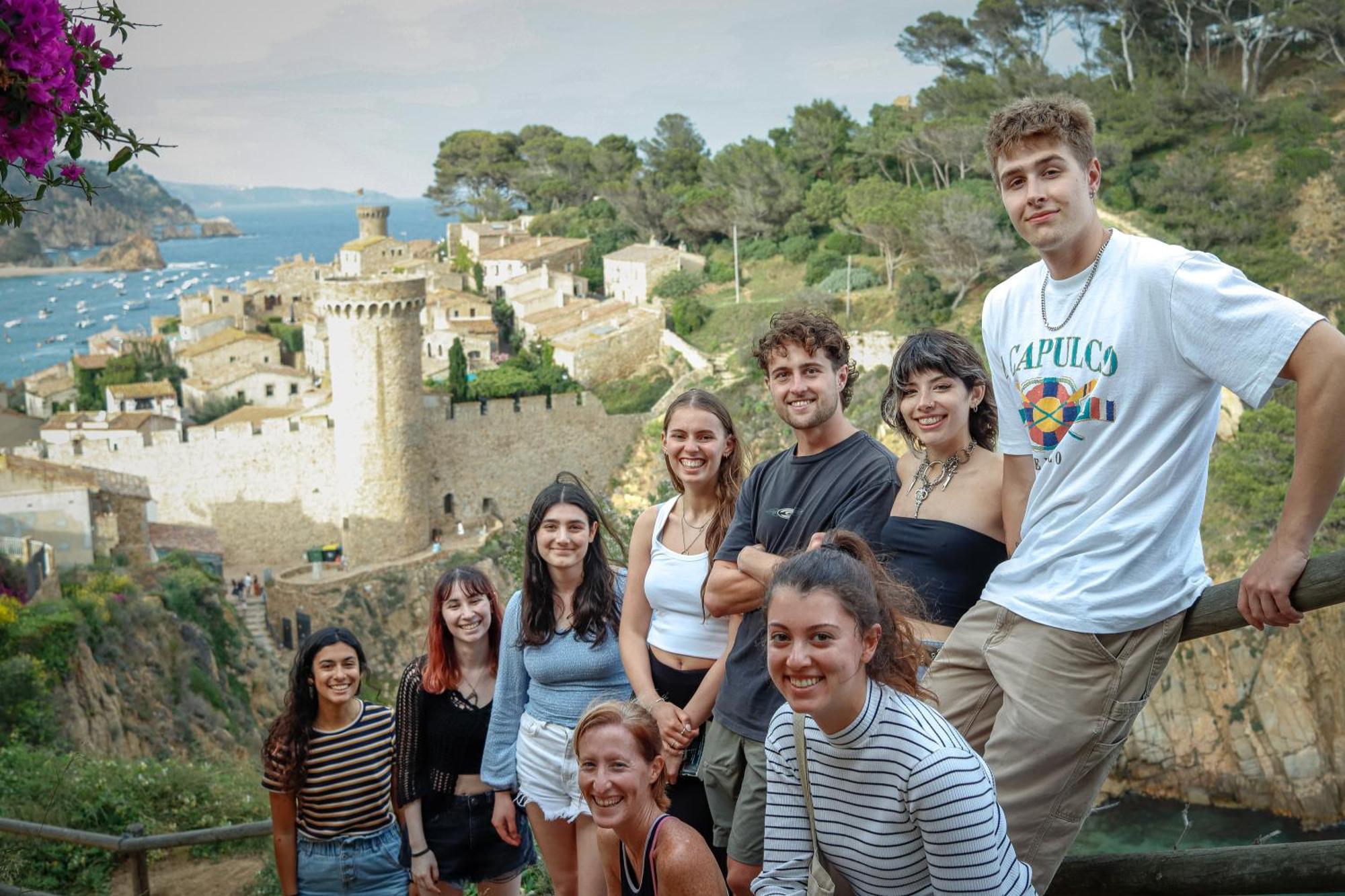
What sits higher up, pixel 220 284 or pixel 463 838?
pixel 220 284

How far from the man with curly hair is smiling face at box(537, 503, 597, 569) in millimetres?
510

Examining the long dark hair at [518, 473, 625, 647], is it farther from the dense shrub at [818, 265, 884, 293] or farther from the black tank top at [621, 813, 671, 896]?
the dense shrub at [818, 265, 884, 293]

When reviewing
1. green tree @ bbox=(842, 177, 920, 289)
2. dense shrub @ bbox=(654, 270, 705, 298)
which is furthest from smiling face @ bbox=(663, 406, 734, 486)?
dense shrub @ bbox=(654, 270, 705, 298)

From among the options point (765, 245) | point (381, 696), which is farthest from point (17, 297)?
point (381, 696)

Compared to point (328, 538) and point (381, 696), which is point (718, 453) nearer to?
point (381, 696)

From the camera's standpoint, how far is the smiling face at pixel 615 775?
7.26ft

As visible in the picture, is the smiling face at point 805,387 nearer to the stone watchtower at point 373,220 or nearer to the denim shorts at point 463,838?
the denim shorts at point 463,838

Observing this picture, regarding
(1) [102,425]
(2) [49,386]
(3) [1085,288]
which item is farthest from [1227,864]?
(2) [49,386]

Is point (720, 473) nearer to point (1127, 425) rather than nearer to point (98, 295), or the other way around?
point (1127, 425)

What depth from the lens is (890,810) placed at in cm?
181

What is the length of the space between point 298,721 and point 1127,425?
236 centimetres

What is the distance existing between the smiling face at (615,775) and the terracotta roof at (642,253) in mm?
31572

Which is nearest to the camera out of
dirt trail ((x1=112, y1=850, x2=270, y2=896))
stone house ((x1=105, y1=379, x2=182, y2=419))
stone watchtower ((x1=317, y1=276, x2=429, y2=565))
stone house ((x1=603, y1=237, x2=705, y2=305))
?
dirt trail ((x1=112, y1=850, x2=270, y2=896))

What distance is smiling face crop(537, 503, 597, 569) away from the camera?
10.1ft
